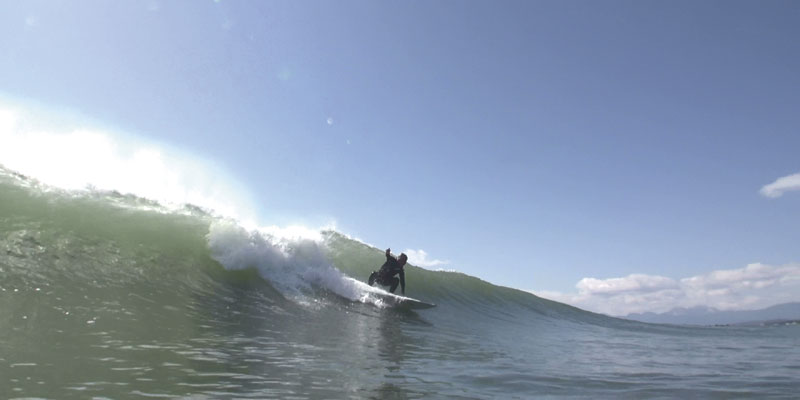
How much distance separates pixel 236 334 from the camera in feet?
24.2

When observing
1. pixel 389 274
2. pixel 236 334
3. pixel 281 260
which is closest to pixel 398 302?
pixel 389 274

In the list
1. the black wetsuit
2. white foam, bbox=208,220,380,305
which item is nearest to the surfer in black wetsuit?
the black wetsuit

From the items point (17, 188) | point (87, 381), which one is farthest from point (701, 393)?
point (17, 188)

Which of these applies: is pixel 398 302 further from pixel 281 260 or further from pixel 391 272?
pixel 281 260

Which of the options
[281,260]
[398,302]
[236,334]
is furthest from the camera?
[281,260]

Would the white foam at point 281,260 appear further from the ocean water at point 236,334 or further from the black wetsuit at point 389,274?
the black wetsuit at point 389,274

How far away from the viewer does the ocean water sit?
4.71 metres

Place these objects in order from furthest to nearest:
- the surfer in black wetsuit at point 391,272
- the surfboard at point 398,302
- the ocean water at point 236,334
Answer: the surfer in black wetsuit at point 391,272, the surfboard at point 398,302, the ocean water at point 236,334

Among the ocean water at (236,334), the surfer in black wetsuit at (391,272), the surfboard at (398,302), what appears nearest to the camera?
the ocean water at (236,334)

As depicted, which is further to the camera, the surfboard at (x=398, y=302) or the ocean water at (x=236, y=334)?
the surfboard at (x=398, y=302)

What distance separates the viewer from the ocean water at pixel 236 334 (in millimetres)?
4707

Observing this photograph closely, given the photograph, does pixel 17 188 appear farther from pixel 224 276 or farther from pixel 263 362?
pixel 263 362

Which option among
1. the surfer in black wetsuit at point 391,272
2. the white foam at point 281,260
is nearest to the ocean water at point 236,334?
the white foam at point 281,260

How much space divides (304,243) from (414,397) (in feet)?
35.6
